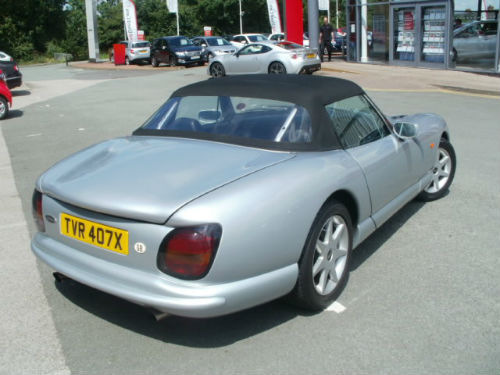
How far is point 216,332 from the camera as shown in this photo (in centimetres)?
331

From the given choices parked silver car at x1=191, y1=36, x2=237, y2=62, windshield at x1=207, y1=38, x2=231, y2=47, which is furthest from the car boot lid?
windshield at x1=207, y1=38, x2=231, y2=47

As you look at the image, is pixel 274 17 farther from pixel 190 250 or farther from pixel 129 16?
pixel 190 250

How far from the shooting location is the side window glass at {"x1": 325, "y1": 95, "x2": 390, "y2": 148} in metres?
4.05

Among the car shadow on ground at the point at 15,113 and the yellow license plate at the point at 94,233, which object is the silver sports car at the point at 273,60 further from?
the yellow license plate at the point at 94,233

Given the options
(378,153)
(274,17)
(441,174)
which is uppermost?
(274,17)

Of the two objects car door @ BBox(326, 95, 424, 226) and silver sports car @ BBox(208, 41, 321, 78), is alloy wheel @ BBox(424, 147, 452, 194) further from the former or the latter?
silver sports car @ BBox(208, 41, 321, 78)

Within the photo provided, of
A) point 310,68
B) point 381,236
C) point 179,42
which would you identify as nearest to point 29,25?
point 179,42

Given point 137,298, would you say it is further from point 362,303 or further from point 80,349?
point 362,303

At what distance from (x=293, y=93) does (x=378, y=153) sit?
2.57ft

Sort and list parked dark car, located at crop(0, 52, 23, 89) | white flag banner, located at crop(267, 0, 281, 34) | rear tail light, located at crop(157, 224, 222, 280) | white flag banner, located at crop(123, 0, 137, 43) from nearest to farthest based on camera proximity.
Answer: rear tail light, located at crop(157, 224, 222, 280), parked dark car, located at crop(0, 52, 23, 89), white flag banner, located at crop(267, 0, 281, 34), white flag banner, located at crop(123, 0, 137, 43)

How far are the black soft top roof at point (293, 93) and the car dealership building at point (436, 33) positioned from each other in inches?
618

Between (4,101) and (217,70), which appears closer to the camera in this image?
(4,101)

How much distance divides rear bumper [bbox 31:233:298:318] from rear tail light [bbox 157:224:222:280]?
56 mm

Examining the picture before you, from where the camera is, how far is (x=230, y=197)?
9.76ft
